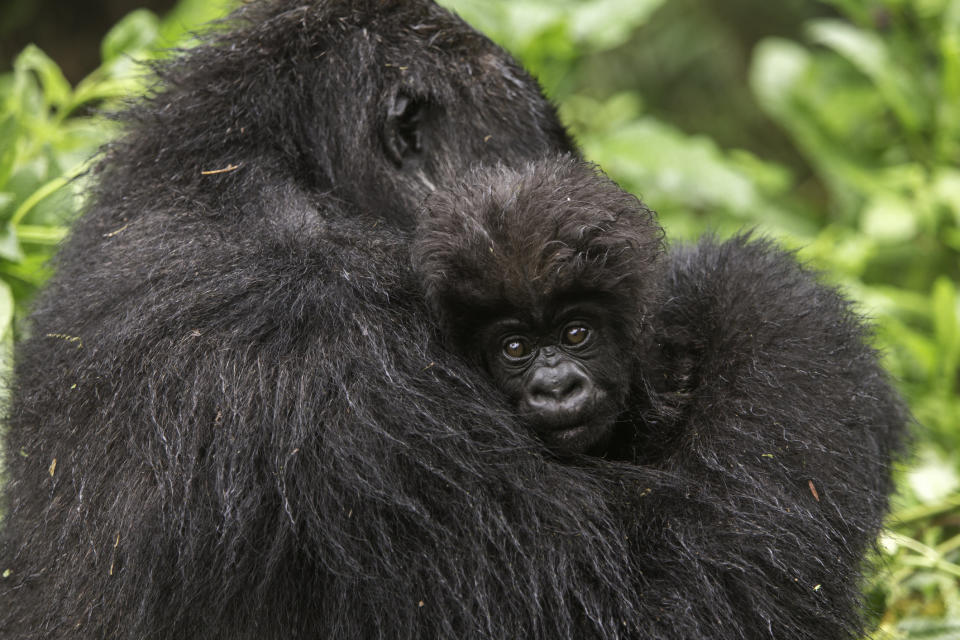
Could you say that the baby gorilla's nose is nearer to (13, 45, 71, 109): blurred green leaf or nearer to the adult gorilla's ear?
the adult gorilla's ear

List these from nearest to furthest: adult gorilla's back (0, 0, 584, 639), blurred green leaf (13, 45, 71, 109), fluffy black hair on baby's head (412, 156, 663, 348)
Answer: adult gorilla's back (0, 0, 584, 639), fluffy black hair on baby's head (412, 156, 663, 348), blurred green leaf (13, 45, 71, 109)

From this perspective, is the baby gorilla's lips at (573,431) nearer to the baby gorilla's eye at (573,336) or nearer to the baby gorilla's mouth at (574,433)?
the baby gorilla's mouth at (574,433)

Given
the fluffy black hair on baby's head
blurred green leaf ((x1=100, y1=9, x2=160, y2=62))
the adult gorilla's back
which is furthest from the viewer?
blurred green leaf ((x1=100, y1=9, x2=160, y2=62))

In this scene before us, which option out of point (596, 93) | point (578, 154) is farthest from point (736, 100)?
point (578, 154)

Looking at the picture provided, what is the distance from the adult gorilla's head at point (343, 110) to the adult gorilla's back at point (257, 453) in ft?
0.41

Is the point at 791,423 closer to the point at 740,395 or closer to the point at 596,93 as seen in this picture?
the point at 740,395

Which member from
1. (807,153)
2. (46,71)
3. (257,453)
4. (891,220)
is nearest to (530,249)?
(257,453)

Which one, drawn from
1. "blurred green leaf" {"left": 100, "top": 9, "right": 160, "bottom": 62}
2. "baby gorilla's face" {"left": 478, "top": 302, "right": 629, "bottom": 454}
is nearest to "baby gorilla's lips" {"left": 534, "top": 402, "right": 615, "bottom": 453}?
"baby gorilla's face" {"left": 478, "top": 302, "right": 629, "bottom": 454}

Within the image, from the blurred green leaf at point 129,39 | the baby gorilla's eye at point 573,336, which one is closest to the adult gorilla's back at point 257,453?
the baby gorilla's eye at point 573,336

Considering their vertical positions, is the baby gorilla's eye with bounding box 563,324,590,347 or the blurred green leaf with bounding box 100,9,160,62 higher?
the blurred green leaf with bounding box 100,9,160,62

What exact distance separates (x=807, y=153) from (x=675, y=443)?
12.6ft

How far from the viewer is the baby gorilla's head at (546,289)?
2.28 metres

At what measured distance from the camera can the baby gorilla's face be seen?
7.57 feet

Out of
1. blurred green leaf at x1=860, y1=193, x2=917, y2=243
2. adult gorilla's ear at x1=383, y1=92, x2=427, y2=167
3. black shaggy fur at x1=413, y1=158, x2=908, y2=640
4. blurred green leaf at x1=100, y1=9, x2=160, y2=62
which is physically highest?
blurred green leaf at x1=100, y1=9, x2=160, y2=62
